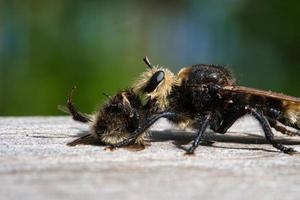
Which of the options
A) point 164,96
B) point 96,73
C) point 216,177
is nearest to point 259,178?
point 216,177

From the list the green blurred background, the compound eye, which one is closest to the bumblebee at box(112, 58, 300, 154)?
the compound eye

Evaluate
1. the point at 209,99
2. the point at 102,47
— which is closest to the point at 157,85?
the point at 209,99

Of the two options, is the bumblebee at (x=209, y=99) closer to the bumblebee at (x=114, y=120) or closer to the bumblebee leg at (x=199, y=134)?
the bumblebee leg at (x=199, y=134)

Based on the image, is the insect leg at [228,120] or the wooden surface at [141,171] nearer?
the wooden surface at [141,171]

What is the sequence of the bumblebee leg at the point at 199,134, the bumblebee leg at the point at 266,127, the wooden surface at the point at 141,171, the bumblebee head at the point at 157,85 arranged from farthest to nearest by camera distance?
the bumblebee head at the point at 157,85, the bumblebee leg at the point at 266,127, the bumblebee leg at the point at 199,134, the wooden surface at the point at 141,171

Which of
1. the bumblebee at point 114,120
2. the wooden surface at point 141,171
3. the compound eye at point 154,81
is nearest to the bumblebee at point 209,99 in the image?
the compound eye at point 154,81

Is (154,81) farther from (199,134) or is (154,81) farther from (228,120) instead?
(199,134)
